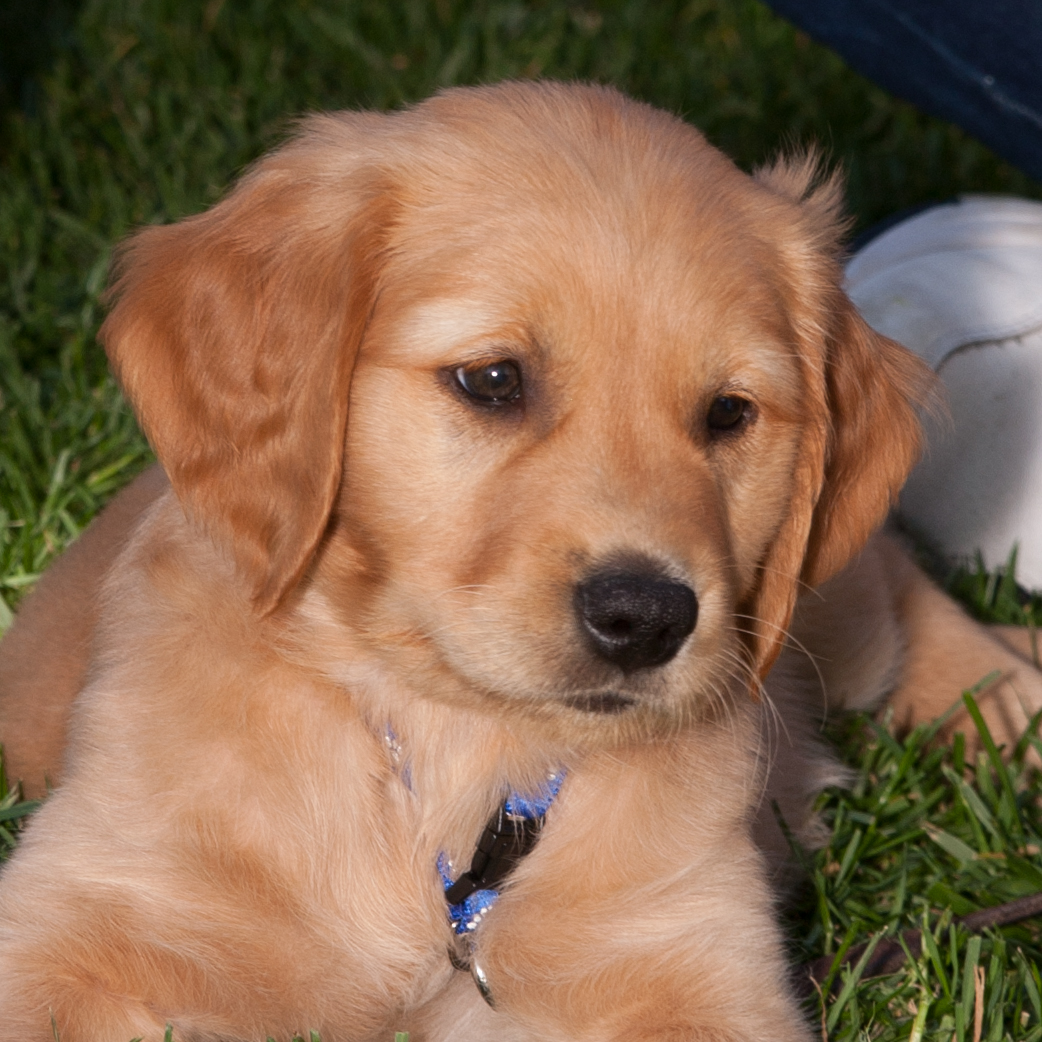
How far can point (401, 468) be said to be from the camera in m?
2.54

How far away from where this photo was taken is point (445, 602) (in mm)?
2492

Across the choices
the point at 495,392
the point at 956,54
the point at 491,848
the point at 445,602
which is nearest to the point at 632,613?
the point at 445,602

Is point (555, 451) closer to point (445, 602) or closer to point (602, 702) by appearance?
point (445, 602)

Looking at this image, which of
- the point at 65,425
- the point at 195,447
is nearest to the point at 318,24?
the point at 65,425

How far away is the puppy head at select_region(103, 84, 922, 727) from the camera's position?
2.44 metres

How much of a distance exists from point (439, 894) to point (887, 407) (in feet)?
4.24

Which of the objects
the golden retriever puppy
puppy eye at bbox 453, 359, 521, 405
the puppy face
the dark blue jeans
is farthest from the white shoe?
puppy eye at bbox 453, 359, 521, 405

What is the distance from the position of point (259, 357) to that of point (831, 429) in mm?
1107

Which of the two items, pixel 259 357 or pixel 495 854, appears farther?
pixel 495 854

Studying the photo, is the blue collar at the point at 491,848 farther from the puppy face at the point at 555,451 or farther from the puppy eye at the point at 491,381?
the puppy eye at the point at 491,381

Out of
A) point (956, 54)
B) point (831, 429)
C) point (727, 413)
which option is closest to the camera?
point (727, 413)

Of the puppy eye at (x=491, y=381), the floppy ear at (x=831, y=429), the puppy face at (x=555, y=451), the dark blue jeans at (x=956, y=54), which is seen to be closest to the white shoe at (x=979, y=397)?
the dark blue jeans at (x=956, y=54)

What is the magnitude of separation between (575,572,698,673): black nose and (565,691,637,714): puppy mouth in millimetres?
77

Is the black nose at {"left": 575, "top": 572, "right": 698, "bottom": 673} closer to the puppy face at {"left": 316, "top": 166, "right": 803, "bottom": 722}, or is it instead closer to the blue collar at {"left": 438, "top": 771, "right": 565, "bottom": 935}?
the puppy face at {"left": 316, "top": 166, "right": 803, "bottom": 722}
